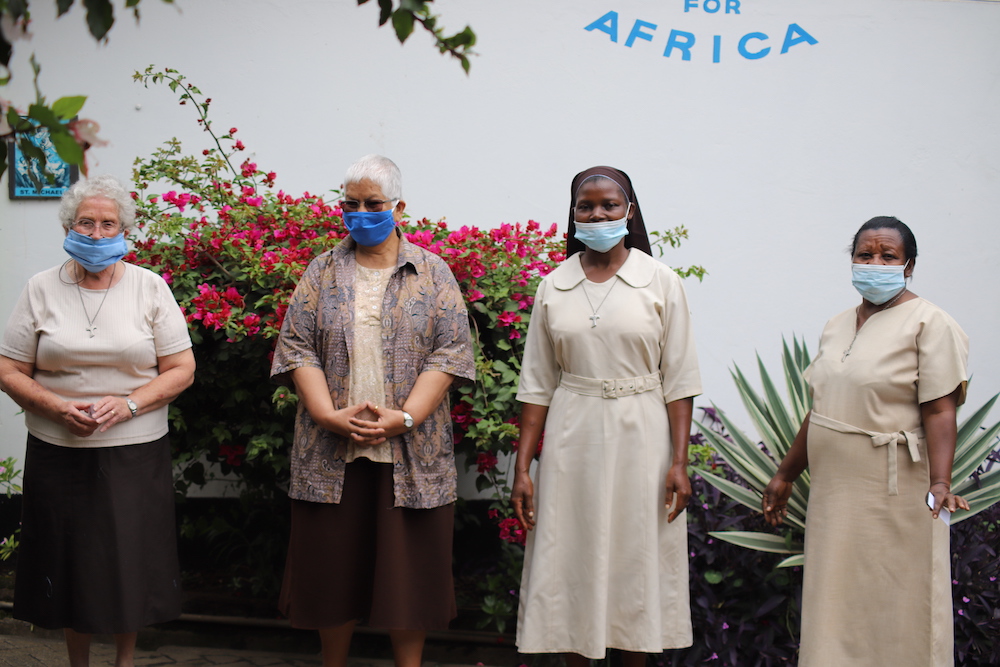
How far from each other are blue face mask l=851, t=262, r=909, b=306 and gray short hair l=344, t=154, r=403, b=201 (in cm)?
162

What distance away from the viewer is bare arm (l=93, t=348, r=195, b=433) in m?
3.11

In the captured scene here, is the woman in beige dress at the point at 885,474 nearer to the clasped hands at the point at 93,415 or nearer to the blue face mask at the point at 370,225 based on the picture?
the blue face mask at the point at 370,225

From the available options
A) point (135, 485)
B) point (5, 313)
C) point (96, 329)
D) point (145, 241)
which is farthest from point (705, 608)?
point (5, 313)

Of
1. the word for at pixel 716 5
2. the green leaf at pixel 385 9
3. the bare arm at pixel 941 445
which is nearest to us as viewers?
the green leaf at pixel 385 9

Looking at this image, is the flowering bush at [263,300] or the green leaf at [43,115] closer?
the green leaf at [43,115]

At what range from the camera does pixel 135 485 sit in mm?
3230

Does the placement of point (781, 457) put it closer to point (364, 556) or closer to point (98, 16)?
point (364, 556)

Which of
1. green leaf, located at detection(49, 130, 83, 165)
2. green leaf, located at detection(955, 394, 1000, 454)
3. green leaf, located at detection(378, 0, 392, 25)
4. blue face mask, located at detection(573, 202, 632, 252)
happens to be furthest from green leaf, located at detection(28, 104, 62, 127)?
green leaf, located at detection(955, 394, 1000, 454)

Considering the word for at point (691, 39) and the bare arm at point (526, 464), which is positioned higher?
the word for at point (691, 39)

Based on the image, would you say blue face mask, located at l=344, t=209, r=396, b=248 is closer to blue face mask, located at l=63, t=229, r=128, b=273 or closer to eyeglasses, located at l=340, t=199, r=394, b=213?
eyeglasses, located at l=340, t=199, r=394, b=213

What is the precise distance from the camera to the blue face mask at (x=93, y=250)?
10.2 ft

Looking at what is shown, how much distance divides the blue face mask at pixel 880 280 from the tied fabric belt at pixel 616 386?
748 mm

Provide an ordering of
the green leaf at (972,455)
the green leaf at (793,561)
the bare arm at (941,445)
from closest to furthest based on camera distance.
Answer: the bare arm at (941,445), the green leaf at (793,561), the green leaf at (972,455)

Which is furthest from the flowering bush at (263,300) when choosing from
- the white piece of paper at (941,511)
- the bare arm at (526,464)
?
the white piece of paper at (941,511)
